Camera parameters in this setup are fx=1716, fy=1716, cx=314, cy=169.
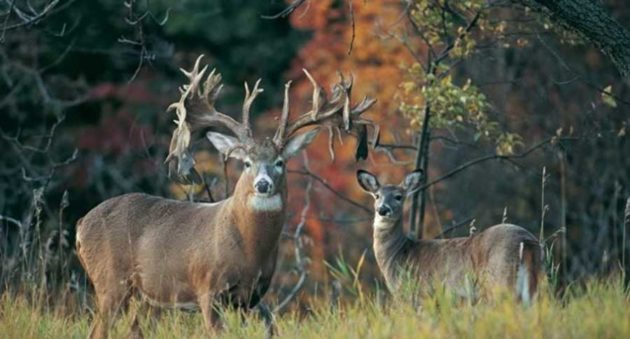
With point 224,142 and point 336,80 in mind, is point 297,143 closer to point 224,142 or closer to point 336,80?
point 224,142

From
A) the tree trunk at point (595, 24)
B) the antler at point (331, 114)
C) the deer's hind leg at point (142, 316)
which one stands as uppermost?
the tree trunk at point (595, 24)

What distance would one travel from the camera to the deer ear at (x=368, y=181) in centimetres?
1370

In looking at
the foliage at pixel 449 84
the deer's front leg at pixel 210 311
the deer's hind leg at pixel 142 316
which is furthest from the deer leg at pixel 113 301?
the foliage at pixel 449 84

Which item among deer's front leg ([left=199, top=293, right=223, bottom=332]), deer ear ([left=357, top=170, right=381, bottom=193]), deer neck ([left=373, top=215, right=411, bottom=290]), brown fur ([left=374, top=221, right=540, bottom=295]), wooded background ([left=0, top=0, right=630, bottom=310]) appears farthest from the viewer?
wooded background ([left=0, top=0, right=630, bottom=310])

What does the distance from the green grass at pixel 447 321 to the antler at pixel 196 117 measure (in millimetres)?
1340

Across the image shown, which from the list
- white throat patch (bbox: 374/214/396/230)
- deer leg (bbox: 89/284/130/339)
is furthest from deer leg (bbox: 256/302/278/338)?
white throat patch (bbox: 374/214/396/230)

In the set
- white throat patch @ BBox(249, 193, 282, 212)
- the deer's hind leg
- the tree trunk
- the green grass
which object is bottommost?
the deer's hind leg

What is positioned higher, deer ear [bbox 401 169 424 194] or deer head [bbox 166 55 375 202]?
deer head [bbox 166 55 375 202]

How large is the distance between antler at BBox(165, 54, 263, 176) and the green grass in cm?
134

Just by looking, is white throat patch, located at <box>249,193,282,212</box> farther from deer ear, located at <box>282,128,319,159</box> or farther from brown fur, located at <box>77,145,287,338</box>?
deer ear, located at <box>282,128,319,159</box>

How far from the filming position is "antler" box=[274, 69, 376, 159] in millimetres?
11328

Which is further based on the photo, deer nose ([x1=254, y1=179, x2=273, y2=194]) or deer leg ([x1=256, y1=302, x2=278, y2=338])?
deer nose ([x1=254, y1=179, x2=273, y2=194])

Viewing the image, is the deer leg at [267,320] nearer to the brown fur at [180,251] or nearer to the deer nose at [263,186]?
the brown fur at [180,251]

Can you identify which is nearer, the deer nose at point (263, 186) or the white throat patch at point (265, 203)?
the deer nose at point (263, 186)
